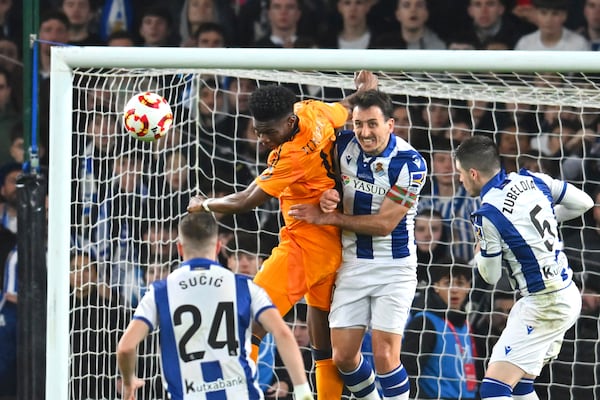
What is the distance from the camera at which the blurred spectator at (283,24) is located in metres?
9.89

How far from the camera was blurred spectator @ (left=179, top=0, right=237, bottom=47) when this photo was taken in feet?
33.1

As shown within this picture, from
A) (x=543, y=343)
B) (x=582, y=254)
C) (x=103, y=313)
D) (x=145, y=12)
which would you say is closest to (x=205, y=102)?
(x=145, y=12)

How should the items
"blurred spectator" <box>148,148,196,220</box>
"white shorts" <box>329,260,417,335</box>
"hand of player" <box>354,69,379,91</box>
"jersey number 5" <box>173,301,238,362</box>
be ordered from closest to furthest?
"jersey number 5" <box>173,301,238,362</box>
"white shorts" <box>329,260,417,335</box>
"hand of player" <box>354,69,379,91</box>
"blurred spectator" <box>148,148,196,220</box>

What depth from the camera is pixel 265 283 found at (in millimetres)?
6691

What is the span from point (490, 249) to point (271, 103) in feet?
4.65

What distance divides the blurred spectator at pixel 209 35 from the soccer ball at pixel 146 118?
10.7ft

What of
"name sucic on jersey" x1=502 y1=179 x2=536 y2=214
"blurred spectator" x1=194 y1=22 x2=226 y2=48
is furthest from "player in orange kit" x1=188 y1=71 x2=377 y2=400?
"blurred spectator" x1=194 y1=22 x2=226 y2=48

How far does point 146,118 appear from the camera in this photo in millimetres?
6586

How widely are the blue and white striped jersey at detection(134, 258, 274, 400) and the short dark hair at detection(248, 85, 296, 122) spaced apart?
4.29 ft

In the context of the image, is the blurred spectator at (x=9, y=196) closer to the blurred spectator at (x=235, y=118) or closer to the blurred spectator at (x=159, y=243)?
the blurred spectator at (x=159, y=243)

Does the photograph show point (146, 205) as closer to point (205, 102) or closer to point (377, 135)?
point (205, 102)

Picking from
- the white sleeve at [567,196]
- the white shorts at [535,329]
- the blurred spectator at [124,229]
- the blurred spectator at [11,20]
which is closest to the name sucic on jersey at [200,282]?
the white shorts at [535,329]

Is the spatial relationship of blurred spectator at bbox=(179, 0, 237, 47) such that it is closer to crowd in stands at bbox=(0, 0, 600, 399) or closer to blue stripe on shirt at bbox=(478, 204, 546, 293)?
crowd in stands at bbox=(0, 0, 600, 399)

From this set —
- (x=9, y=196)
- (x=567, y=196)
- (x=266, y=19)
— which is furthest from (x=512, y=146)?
(x=9, y=196)
